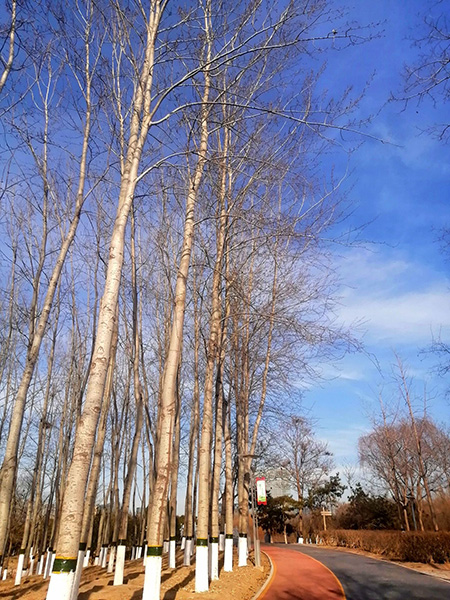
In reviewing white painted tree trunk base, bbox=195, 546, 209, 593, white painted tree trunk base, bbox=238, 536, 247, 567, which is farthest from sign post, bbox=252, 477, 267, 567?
white painted tree trunk base, bbox=195, 546, 209, 593

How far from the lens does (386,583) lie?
493 inches

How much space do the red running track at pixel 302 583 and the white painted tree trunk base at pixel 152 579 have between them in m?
4.41

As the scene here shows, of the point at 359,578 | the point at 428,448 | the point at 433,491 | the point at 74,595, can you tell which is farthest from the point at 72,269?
the point at 433,491

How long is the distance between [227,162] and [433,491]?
110 feet

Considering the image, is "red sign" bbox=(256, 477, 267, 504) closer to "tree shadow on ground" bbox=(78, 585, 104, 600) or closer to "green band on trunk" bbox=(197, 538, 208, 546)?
"green band on trunk" bbox=(197, 538, 208, 546)

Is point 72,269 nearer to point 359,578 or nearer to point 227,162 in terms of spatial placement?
point 227,162

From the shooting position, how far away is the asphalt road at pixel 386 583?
34.7 feet

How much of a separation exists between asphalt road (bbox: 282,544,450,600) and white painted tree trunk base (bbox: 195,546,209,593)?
12.2 feet

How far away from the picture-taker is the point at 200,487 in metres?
10.1

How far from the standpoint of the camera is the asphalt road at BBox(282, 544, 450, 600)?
1058 cm

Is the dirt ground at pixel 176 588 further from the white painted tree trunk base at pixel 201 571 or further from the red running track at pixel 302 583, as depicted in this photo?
the red running track at pixel 302 583

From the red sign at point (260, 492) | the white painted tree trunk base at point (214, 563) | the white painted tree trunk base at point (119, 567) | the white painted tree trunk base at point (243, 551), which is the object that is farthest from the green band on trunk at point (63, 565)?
the white painted tree trunk base at point (243, 551)

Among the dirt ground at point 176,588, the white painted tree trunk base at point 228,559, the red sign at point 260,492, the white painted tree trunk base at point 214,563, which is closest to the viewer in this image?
the dirt ground at point 176,588

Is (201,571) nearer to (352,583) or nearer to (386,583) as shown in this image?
(352,583)
